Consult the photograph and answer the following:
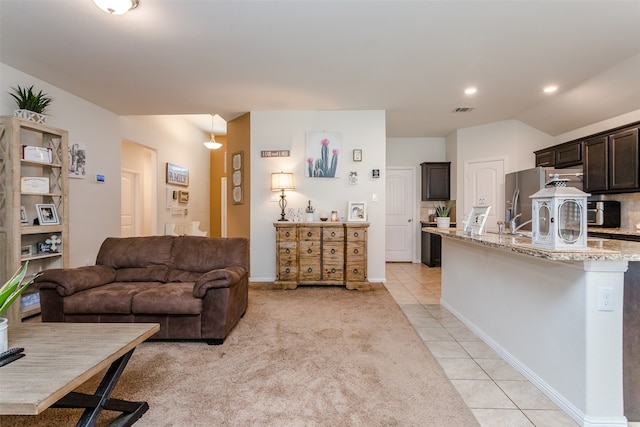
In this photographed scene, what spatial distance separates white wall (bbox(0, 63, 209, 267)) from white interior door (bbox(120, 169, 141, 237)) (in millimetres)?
527

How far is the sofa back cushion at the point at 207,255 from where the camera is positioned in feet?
9.91

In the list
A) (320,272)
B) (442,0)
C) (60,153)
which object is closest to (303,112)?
(320,272)

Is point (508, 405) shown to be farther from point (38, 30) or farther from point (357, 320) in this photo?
point (38, 30)

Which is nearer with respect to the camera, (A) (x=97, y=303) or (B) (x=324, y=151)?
(A) (x=97, y=303)

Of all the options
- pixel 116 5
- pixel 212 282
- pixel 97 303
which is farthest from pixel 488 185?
pixel 97 303

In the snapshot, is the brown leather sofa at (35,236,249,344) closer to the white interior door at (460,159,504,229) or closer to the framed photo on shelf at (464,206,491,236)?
the framed photo on shelf at (464,206,491,236)

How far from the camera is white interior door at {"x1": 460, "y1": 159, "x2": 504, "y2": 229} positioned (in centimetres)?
531

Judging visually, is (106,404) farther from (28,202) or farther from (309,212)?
(309,212)

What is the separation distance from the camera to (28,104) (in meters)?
3.19

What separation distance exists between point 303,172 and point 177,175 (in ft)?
10.4

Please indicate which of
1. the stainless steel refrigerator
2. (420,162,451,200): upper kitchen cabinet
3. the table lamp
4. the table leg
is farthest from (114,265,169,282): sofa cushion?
(420,162,451,200): upper kitchen cabinet

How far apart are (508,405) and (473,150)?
4861mm

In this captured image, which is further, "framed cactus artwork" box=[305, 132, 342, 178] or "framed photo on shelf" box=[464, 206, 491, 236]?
"framed cactus artwork" box=[305, 132, 342, 178]

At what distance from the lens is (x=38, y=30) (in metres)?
2.53
